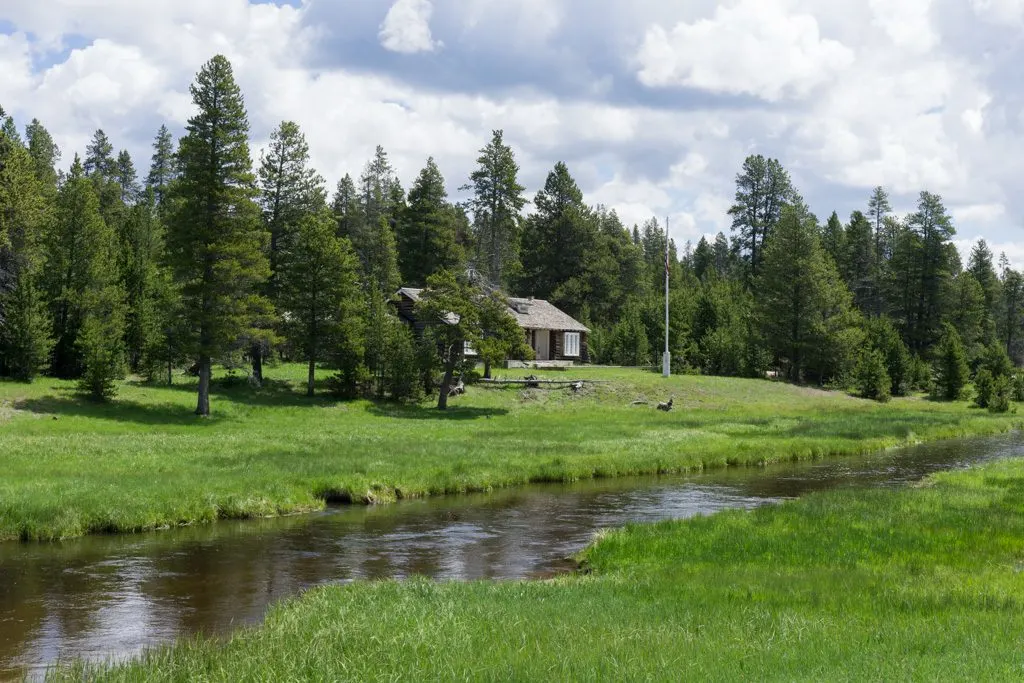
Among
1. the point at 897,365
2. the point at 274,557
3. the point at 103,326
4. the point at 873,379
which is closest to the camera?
the point at 274,557

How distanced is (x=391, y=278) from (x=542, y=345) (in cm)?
1621

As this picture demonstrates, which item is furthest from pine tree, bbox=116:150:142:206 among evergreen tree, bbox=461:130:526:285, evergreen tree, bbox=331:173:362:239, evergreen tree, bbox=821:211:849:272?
evergreen tree, bbox=821:211:849:272

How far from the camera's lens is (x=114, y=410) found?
142ft

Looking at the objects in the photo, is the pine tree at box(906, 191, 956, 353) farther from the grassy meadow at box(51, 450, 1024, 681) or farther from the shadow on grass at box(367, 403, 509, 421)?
the grassy meadow at box(51, 450, 1024, 681)

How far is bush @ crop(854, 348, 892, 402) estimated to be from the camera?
7494 cm

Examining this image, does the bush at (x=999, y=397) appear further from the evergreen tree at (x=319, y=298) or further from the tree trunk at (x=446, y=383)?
the evergreen tree at (x=319, y=298)

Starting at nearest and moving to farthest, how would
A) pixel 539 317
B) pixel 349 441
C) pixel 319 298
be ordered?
pixel 349 441, pixel 319 298, pixel 539 317

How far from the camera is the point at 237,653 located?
38.1 ft

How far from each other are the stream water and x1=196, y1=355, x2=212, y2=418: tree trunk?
69.6 feet

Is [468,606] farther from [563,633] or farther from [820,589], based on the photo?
[820,589]

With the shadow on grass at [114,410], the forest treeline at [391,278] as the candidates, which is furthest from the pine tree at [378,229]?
the shadow on grass at [114,410]

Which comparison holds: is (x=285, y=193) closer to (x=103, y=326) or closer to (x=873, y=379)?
(x=103, y=326)

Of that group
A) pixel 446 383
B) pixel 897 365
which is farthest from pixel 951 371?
pixel 446 383

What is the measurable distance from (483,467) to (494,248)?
59.3 metres
